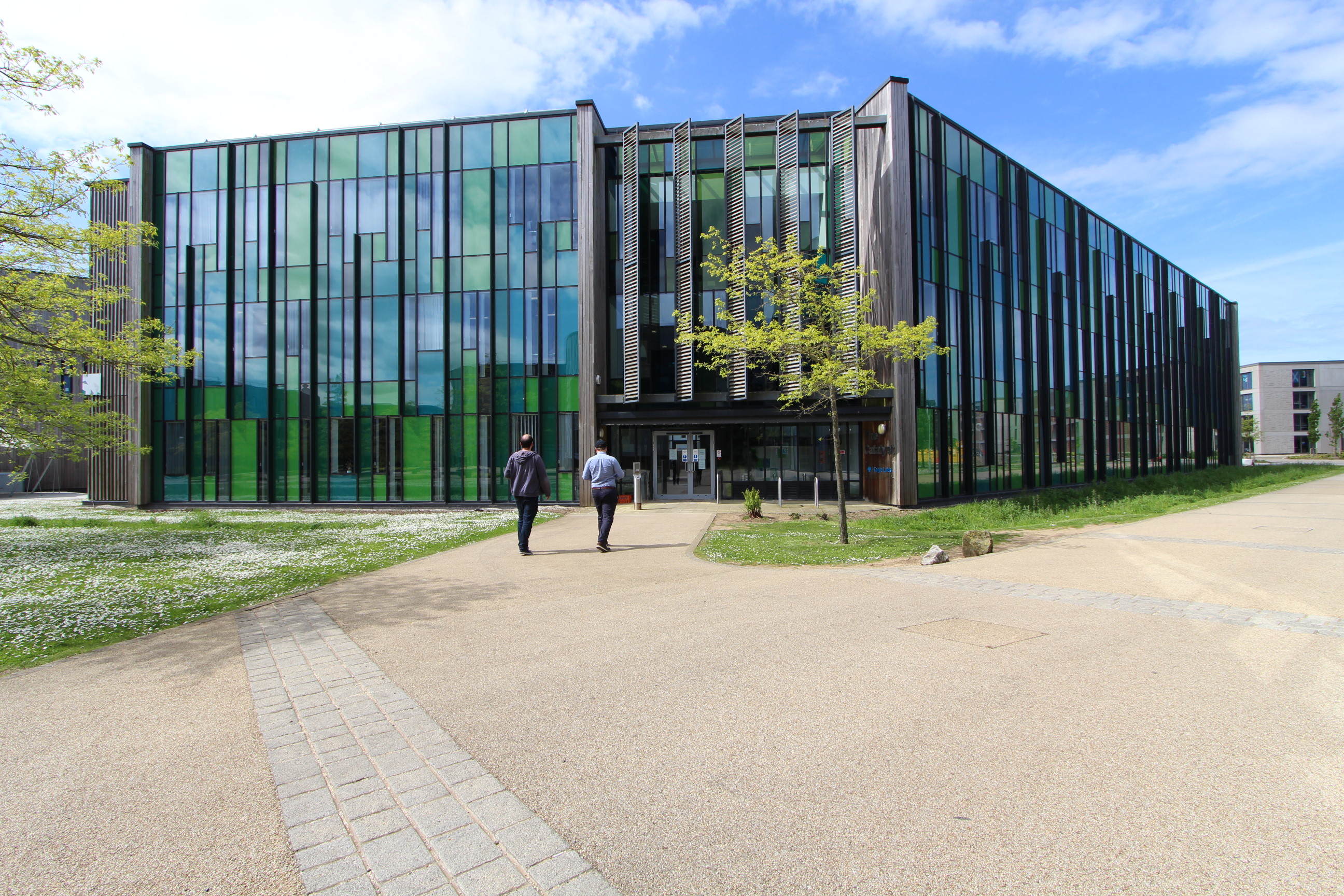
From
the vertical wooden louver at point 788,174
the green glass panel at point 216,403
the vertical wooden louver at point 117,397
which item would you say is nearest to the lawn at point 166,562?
the vertical wooden louver at point 117,397

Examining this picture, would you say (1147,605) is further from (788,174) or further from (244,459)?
(244,459)

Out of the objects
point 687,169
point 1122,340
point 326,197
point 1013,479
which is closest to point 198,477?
point 326,197

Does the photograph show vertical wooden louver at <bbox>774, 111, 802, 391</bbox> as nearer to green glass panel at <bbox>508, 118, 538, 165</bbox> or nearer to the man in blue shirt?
green glass panel at <bbox>508, 118, 538, 165</bbox>

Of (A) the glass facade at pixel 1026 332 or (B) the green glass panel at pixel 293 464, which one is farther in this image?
(B) the green glass panel at pixel 293 464

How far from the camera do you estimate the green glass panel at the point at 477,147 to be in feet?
81.4

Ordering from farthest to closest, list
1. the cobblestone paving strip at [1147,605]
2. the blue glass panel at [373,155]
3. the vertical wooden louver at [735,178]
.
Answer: the blue glass panel at [373,155] → the vertical wooden louver at [735,178] → the cobblestone paving strip at [1147,605]

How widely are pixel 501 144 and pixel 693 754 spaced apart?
2539 cm

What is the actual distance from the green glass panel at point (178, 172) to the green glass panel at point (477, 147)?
11120 millimetres

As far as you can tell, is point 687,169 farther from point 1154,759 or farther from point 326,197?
point 1154,759

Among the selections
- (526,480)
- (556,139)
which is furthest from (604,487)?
(556,139)

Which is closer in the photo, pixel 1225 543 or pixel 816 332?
pixel 1225 543

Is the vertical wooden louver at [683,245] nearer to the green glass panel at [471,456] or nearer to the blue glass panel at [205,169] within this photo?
the green glass panel at [471,456]

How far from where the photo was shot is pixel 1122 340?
39.7m

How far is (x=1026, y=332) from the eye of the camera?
2994 centimetres
